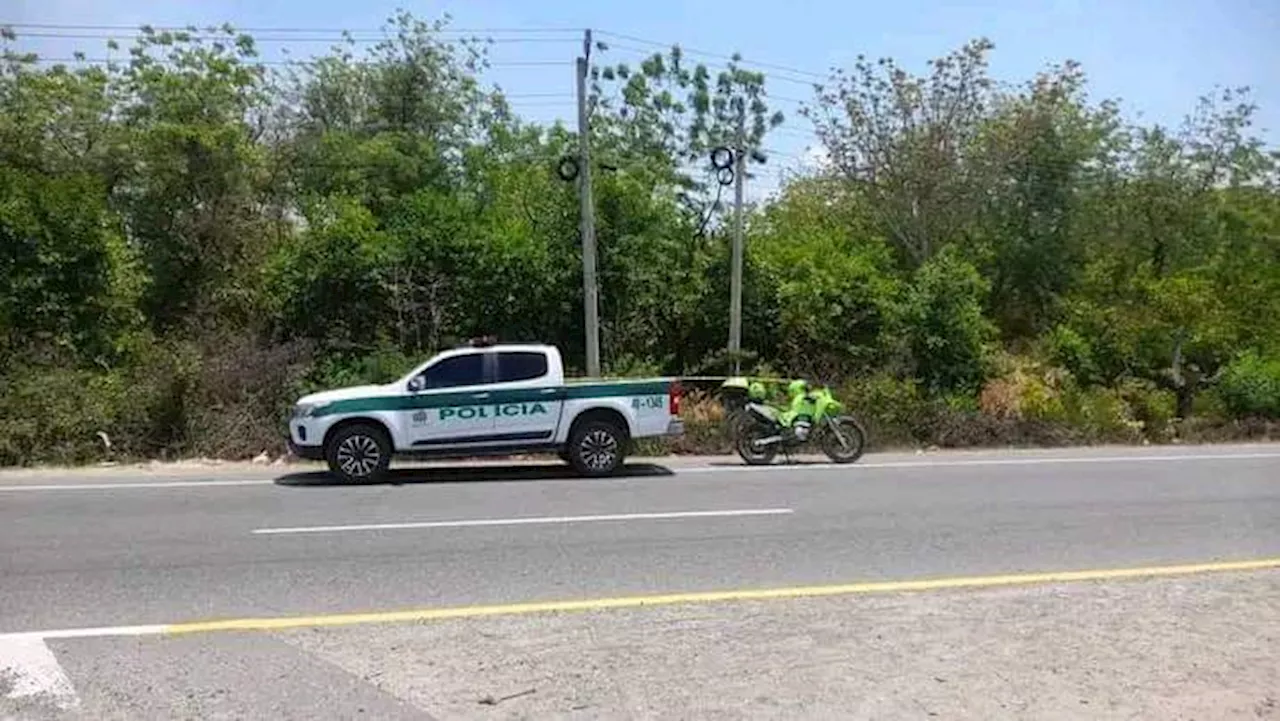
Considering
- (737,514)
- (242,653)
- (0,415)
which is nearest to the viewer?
(242,653)

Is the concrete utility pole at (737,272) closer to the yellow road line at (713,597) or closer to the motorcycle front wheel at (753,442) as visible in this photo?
the motorcycle front wheel at (753,442)

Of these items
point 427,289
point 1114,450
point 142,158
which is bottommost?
point 1114,450

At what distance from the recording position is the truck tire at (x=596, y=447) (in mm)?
15977

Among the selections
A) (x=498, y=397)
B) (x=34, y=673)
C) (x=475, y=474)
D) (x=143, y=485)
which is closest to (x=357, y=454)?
(x=475, y=474)

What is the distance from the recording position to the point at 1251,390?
2583 centimetres

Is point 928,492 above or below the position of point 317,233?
below

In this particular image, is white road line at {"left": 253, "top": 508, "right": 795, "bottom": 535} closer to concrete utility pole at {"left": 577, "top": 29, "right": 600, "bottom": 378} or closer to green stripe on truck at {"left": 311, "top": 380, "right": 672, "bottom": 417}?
green stripe on truck at {"left": 311, "top": 380, "right": 672, "bottom": 417}

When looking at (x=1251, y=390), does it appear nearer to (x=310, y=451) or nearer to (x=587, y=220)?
(x=587, y=220)

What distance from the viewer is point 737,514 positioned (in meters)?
12.3

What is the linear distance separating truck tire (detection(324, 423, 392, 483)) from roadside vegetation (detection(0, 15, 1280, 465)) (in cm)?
358

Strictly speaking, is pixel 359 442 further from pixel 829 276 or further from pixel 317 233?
pixel 829 276

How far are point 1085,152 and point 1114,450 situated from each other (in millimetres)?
17701

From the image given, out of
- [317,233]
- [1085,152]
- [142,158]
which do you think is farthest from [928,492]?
[1085,152]

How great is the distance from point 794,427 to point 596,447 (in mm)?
3353
